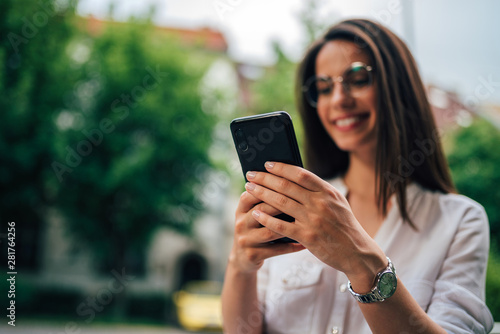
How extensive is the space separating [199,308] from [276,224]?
1084 cm

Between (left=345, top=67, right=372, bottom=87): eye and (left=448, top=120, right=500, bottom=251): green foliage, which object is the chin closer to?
(left=345, top=67, right=372, bottom=87): eye

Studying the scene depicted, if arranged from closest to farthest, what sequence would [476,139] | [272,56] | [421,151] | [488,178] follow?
[421,151], [488,178], [476,139], [272,56]

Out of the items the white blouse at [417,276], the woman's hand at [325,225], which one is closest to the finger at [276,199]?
the woman's hand at [325,225]

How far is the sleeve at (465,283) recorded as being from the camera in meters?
1.09

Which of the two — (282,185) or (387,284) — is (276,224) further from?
(387,284)

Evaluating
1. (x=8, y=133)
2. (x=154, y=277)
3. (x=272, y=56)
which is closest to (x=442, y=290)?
(x=272, y=56)

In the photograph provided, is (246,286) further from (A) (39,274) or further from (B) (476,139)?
(A) (39,274)

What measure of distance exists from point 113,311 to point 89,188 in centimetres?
442

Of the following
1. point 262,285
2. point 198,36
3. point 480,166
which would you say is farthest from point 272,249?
point 198,36

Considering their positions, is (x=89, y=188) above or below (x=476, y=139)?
below

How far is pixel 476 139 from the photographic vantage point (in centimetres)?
384

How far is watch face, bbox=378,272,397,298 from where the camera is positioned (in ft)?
3.03

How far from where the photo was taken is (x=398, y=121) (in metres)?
1.33

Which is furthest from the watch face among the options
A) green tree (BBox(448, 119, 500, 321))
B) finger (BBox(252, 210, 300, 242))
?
green tree (BBox(448, 119, 500, 321))
